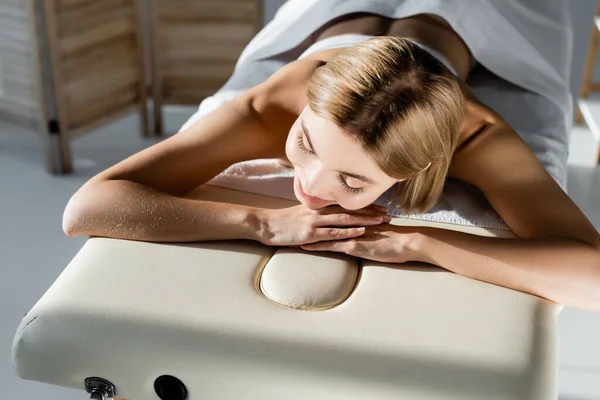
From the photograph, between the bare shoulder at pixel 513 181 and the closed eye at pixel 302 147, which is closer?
the closed eye at pixel 302 147

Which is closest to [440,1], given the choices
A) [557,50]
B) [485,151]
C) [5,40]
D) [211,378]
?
[557,50]

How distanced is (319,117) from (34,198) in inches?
64.6

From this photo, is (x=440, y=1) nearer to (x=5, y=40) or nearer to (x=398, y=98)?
(x=398, y=98)

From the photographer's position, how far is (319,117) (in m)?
1.29

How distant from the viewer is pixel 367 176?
4.27 ft

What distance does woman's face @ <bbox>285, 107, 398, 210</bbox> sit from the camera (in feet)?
4.17

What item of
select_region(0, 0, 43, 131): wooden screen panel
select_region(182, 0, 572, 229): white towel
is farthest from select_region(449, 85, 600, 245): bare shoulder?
select_region(0, 0, 43, 131): wooden screen panel

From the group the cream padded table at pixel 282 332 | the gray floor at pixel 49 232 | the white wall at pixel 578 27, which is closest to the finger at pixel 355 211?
the cream padded table at pixel 282 332

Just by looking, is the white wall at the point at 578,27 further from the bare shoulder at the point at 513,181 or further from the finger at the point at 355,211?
the finger at the point at 355,211

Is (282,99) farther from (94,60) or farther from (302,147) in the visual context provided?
(94,60)

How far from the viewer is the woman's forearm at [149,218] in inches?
56.0

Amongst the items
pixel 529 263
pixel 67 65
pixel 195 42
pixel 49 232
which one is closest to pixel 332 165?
pixel 529 263

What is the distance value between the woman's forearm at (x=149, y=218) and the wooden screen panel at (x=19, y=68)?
1.30 m

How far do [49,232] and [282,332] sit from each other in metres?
1.44
